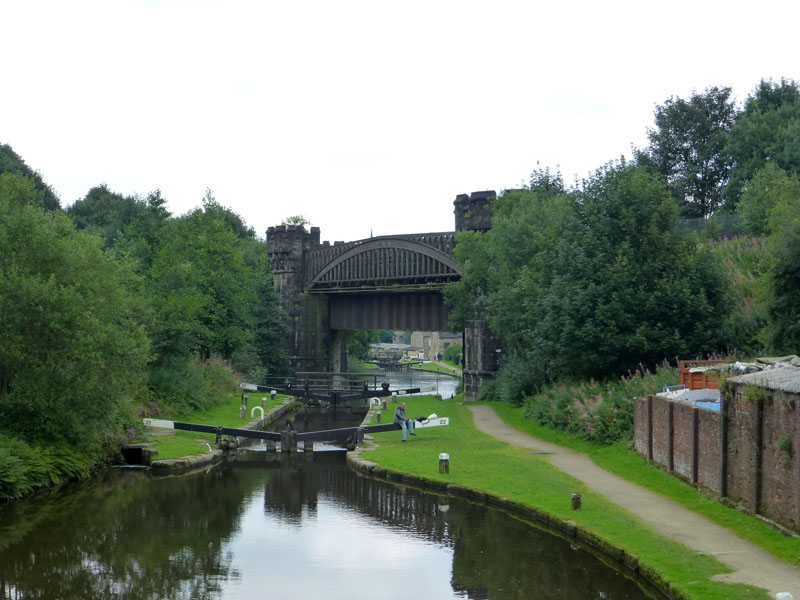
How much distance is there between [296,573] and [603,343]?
56.0ft

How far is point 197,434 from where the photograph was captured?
3152cm

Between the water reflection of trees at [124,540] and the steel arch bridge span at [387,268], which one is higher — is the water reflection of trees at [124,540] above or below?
below

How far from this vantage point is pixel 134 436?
27.6 meters

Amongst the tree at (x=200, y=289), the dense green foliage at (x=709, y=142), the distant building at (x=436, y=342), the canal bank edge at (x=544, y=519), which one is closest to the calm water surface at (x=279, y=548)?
the canal bank edge at (x=544, y=519)

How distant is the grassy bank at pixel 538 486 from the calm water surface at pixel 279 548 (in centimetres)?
73

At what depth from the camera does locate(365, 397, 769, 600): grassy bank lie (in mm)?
13258

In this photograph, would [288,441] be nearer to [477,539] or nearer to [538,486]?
[538,486]

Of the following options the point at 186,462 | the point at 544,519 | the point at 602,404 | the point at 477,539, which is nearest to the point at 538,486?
the point at 544,519

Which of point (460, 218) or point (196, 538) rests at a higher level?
point (460, 218)

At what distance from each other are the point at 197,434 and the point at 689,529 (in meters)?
20.2

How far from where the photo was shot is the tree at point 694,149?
6000 cm

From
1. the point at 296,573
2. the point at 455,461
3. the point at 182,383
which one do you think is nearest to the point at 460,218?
the point at 182,383

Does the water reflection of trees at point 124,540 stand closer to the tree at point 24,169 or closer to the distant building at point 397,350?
the tree at point 24,169

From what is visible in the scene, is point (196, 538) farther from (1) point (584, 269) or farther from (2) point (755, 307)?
(2) point (755, 307)
